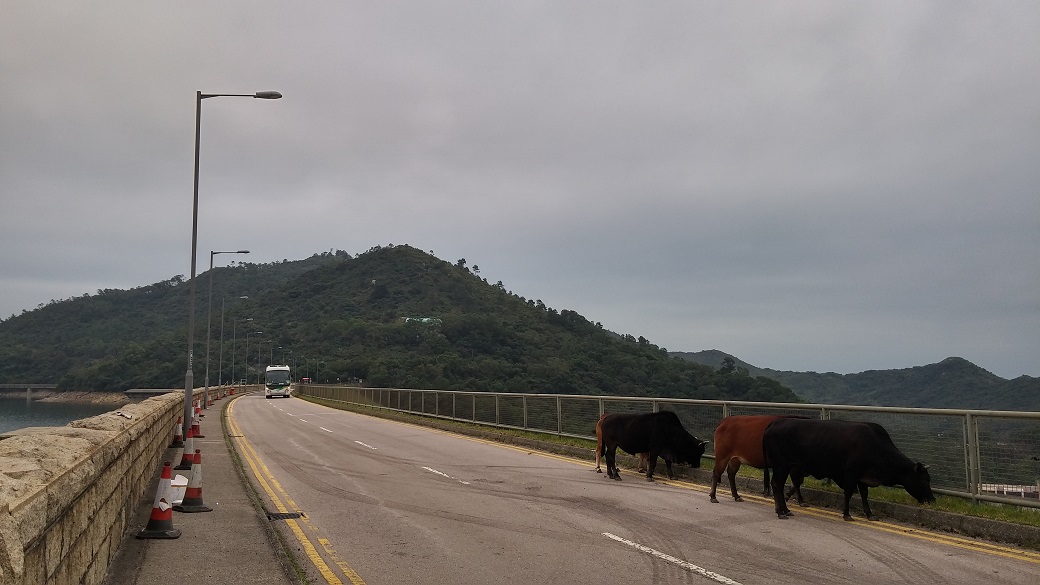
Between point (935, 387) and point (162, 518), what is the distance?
8066 centimetres

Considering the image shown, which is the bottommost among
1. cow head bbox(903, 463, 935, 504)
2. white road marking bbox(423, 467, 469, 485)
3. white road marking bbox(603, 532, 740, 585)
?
white road marking bbox(423, 467, 469, 485)

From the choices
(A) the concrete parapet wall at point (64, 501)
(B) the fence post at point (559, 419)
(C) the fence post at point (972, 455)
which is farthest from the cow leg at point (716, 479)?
(B) the fence post at point (559, 419)

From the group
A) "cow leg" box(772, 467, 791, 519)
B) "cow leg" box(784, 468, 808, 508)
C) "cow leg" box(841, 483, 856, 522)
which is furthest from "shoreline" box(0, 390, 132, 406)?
"cow leg" box(841, 483, 856, 522)

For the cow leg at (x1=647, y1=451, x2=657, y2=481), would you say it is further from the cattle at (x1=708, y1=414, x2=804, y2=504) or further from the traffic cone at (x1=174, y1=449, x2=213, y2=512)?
the traffic cone at (x1=174, y1=449, x2=213, y2=512)

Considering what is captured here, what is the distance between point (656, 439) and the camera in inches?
566

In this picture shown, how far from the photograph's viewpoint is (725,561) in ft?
26.2

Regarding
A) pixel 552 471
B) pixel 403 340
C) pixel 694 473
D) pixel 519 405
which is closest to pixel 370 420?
pixel 519 405

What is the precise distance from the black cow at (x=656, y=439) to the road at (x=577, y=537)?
57 cm

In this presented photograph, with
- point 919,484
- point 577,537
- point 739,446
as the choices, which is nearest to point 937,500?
point 919,484

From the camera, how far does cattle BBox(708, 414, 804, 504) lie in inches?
453

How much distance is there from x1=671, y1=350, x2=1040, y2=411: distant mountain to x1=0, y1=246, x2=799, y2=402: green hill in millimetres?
13352

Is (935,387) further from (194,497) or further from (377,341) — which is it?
(377,341)

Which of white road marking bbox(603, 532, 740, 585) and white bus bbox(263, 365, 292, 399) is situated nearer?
white road marking bbox(603, 532, 740, 585)

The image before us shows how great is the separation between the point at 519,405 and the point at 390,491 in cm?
1088
